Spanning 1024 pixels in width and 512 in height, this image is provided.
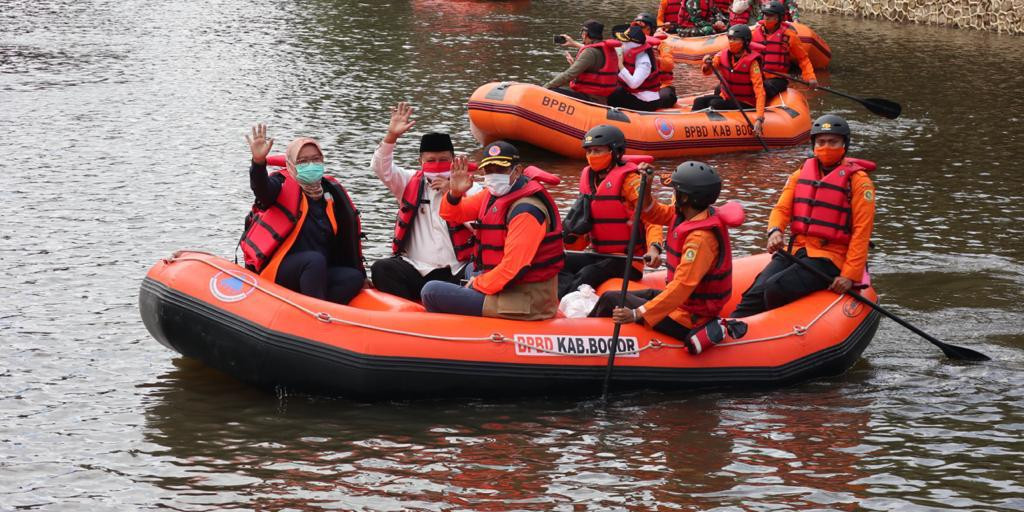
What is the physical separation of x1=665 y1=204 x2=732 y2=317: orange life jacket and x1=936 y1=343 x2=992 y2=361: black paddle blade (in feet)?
5.36

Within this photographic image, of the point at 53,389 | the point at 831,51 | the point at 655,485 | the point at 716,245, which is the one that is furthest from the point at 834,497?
the point at 831,51

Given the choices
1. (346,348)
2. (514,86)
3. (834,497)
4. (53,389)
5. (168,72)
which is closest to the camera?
(834,497)

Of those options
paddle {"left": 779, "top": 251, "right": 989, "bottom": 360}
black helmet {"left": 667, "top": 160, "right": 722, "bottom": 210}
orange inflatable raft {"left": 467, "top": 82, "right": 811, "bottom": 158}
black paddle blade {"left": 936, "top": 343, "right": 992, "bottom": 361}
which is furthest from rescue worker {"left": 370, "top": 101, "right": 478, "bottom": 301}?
orange inflatable raft {"left": 467, "top": 82, "right": 811, "bottom": 158}

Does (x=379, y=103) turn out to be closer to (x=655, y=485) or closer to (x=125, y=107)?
(x=125, y=107)

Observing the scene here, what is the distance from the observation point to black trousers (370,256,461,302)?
7988 mm

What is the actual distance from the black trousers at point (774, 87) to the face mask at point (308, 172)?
925 centimetres

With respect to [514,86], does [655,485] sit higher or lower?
lower

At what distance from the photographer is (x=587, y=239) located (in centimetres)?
845

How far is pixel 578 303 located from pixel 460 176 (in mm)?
1078

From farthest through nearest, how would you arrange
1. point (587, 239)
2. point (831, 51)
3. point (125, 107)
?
1. point (831, 51)
2. point (125, 107)
3. point (587, 239)

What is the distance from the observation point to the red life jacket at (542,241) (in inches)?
285

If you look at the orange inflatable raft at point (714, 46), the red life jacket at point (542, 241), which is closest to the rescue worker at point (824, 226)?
the red life jacket at point (542, 241)

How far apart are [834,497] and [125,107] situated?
12484 mm

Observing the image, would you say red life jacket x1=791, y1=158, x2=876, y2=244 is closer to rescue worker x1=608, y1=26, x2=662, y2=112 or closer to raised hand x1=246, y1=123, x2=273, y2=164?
raised hand x1=246, y1=123, x2=273, y2=164
